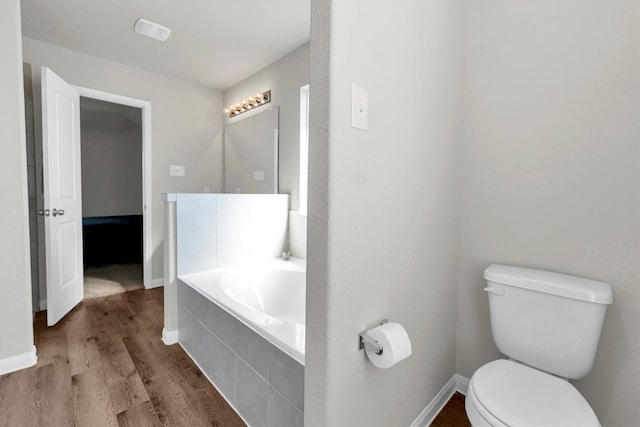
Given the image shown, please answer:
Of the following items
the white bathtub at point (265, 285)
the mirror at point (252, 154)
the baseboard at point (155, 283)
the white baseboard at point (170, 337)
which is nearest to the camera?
the white bathtub at point (265, 285)

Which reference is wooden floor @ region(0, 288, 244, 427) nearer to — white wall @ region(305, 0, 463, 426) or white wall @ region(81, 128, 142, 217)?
white wall @ region(305, 0, 463, 426)

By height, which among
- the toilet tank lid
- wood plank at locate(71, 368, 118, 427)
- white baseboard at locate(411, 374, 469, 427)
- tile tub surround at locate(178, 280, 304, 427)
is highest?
the toilet tank lid

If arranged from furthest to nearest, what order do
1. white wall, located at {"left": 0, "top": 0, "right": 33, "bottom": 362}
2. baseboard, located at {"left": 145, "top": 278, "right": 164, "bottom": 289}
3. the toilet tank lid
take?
1. baseboard, located at {"left": 145, "top": 278, "right": 164, "bottom": 289}
2. white wall, located at {"left": 0, "top": 0, "right": 33, "bottom": 362}
3. the toilet tank lid

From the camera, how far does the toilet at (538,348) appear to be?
3.07 ft

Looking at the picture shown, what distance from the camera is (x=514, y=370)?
1139mm

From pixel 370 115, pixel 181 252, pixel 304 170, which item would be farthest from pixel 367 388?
pixel 304 170

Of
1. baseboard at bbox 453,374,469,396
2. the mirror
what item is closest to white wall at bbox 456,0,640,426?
baseboard at bbox 453,374,469,396

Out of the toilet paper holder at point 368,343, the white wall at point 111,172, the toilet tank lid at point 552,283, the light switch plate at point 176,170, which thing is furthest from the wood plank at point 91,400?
the white wall at point 111,172

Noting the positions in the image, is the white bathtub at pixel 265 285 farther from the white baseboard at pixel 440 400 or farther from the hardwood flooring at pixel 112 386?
the white baseboard at pixel 440 400

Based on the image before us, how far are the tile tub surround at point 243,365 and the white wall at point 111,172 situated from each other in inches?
185

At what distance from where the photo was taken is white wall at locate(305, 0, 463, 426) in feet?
2.70

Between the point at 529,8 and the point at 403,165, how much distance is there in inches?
38.5

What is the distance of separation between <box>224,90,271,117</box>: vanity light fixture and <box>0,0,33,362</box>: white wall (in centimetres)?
173

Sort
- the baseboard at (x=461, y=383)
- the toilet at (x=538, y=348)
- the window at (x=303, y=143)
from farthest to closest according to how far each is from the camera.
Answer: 1. the window at (x=303, y=143)
2. the baseboard at (x=461, y=383)
3. the toilet at (x=538, y=348)
